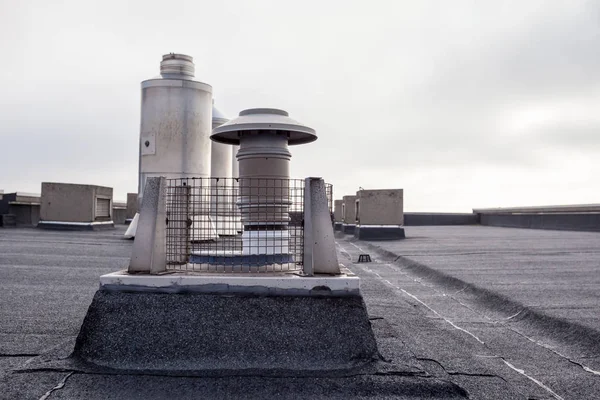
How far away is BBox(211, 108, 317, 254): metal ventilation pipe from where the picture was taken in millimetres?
7168

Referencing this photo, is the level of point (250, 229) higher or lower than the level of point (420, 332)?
higher

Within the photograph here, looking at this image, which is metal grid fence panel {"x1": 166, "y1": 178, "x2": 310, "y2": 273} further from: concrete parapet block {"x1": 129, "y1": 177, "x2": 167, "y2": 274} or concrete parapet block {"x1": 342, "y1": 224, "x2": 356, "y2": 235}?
concrete parapet block {"x1": 342, "y1": 224, "x2": 356, "y2": 235}

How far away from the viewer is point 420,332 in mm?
7695

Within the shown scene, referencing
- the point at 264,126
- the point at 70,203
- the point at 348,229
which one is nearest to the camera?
the point at 264,126

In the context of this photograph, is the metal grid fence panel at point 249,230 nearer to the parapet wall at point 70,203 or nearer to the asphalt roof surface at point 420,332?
the asphalt roof surface at point 420,332

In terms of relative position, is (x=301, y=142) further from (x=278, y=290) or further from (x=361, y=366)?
(x=361, y=366)

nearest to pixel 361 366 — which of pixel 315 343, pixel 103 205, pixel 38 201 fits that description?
pixel 315 343

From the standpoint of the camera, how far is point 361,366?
5.47m

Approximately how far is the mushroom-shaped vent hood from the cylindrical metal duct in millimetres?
11999

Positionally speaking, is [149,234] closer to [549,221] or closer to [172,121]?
[172,121]

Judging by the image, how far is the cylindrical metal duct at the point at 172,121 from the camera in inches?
764

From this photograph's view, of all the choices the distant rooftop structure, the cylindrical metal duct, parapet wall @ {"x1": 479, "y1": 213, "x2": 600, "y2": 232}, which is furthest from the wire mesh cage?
the distant rooftop structure

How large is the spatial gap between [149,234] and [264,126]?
2.04 metres

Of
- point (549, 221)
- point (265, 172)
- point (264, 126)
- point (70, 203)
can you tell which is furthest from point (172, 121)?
point (549, 221)
